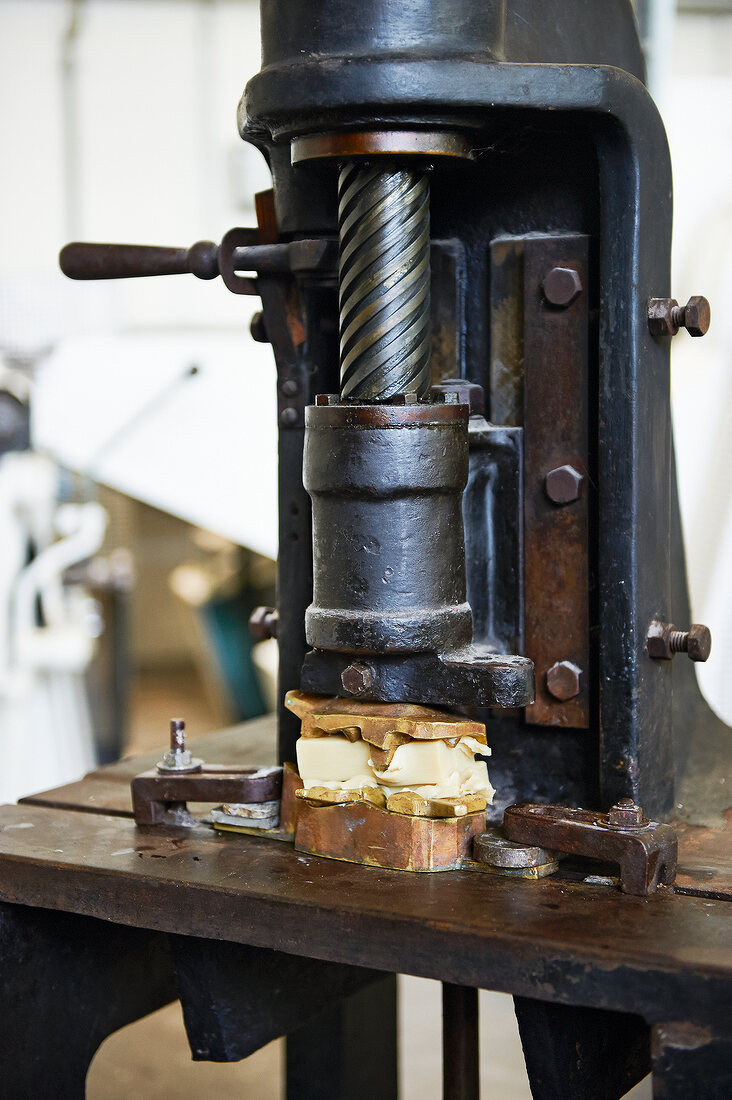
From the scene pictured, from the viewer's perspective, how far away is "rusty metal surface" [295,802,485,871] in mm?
1286

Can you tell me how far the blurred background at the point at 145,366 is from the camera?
114 inches

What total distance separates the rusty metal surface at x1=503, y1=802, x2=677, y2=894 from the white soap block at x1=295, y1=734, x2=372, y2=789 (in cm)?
16

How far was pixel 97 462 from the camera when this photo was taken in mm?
3777

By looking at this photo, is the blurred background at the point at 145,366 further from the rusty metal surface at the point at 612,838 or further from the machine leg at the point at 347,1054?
the rusty metal surface at the point at 612,838

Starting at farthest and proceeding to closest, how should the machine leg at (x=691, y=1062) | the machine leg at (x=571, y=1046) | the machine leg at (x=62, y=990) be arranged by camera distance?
the machine leg at (x=62, y=990) < the machine leg at (x=571, y=1046) < the machine leg at (x=691, y=1062)

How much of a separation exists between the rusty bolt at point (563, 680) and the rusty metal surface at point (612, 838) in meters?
0.15

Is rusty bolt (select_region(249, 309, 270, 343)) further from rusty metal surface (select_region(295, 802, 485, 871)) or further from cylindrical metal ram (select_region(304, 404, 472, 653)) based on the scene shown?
rusty metal surface (select_region(295, 802, 485, 871))

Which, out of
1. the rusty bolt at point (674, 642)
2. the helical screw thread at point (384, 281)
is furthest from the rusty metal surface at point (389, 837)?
the helical screw thread at point (384, 281)

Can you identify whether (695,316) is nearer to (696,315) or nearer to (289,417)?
(696,315)

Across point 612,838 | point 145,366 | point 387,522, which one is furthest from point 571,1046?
point 145,366

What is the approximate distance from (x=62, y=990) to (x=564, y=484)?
80 centimetres

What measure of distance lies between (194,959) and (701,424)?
1914mm

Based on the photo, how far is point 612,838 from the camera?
1.22m

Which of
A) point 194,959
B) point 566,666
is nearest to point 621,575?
point 566,666
